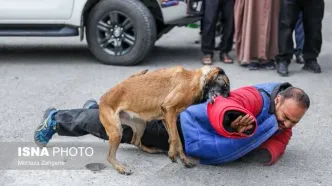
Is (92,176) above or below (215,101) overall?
below

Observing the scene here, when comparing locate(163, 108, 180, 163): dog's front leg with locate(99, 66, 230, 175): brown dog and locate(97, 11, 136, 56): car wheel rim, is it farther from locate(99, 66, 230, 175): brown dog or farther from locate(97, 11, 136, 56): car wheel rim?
locate(97, 11, 136, 56): car wheel rim

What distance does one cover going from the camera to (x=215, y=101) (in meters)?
3.81

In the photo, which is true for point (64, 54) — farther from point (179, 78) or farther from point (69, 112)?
point (179, 78)

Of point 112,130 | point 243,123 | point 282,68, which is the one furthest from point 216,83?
point 282,68

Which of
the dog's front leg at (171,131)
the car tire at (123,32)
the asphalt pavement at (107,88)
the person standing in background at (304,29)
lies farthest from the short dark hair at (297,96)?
the car tire at (123,32)

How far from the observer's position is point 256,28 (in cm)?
700

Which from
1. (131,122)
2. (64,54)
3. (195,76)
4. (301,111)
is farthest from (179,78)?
(64,54)

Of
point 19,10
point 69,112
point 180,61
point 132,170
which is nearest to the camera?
point 132,170

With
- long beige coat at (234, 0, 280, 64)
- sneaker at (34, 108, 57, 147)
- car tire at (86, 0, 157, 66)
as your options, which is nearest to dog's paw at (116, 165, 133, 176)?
sneaker at (34, 108, 57, 147)

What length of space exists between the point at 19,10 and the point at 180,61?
83.0 inches

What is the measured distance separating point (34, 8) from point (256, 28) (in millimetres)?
2643

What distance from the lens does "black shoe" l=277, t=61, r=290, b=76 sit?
22.3 ft

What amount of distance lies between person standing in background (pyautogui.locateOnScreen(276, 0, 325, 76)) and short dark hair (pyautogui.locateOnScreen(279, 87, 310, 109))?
9.49 feet

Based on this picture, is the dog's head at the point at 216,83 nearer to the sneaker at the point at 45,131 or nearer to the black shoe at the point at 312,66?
the sneaker at the point at 45,131
